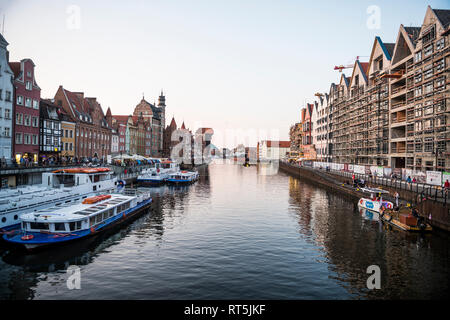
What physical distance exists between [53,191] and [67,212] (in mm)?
8564

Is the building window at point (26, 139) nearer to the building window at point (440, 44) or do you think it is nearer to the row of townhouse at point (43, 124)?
the row of townhouse at point (43, 124)

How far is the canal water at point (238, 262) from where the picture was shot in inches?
716

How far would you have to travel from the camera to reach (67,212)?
92.0 ft

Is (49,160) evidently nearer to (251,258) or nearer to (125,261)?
(125,261)

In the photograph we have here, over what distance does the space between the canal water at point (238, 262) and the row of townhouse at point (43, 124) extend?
3015 cm

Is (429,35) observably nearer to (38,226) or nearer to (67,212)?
(67,212)

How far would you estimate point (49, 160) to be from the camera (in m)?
58.0

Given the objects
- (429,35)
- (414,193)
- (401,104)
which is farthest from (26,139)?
(401,104)

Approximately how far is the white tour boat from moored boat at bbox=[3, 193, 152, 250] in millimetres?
1959

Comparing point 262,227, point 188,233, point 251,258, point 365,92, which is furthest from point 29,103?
point 365,92

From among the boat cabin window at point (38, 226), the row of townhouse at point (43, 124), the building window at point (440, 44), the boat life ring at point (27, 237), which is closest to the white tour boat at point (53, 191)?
the boat cabin window at point (38, 226)

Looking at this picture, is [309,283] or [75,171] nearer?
[309,283]

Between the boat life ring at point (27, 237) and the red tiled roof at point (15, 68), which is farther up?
the red tiled roof at point (15, 68)

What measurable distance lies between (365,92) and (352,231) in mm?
59166
